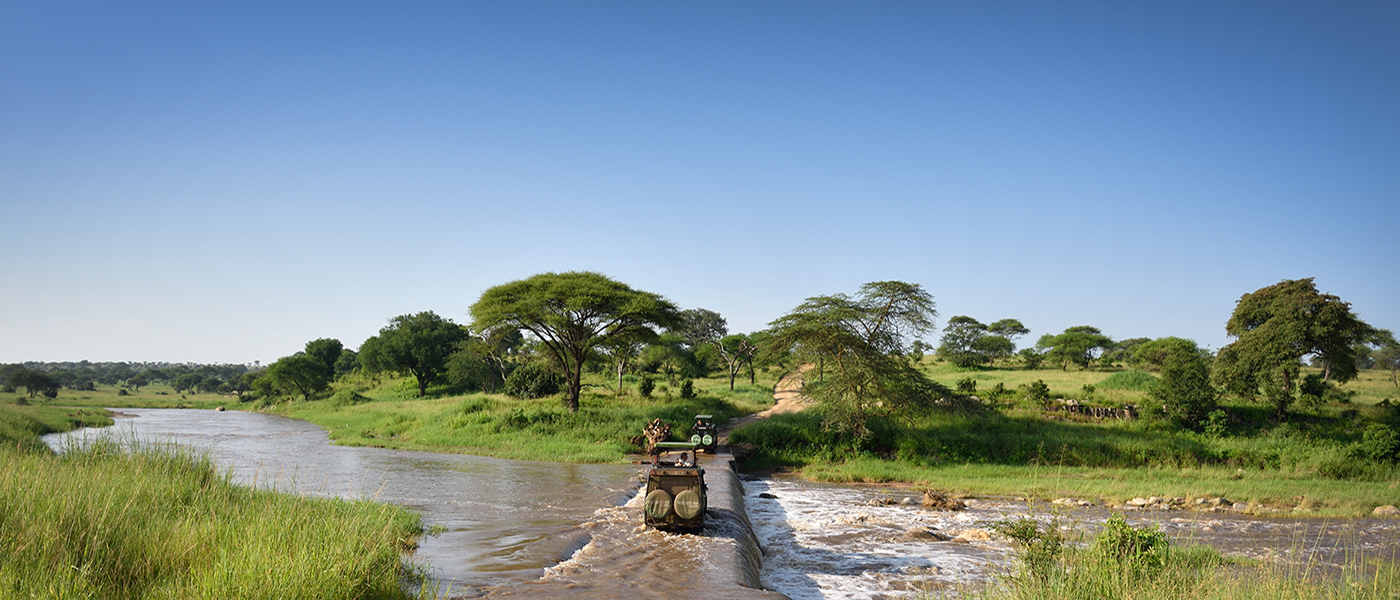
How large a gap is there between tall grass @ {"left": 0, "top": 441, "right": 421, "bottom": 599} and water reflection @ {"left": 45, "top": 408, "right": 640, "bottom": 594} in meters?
0.57

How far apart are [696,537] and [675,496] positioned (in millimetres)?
706

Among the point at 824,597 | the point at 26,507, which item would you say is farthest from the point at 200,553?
the point at 824,597

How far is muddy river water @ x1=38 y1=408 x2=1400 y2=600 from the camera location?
769 centimetres

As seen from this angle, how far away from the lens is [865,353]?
2158cm

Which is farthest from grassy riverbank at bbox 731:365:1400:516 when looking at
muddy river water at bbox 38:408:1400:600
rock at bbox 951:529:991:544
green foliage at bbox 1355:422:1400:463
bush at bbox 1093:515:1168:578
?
bush at bbox 1093:515:1168:578

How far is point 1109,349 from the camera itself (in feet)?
210

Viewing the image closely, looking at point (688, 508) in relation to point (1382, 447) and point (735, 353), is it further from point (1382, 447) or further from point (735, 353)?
point (735, 353)

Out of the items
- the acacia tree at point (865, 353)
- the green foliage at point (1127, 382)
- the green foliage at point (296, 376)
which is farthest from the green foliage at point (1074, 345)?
the green foliage at point (296, 376)

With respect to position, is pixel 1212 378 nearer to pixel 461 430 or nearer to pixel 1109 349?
pixel 461 430

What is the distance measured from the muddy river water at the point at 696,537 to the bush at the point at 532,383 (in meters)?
11.9

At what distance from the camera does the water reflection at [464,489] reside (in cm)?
855

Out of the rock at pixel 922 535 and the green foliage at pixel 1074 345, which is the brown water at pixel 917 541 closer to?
the rock at pixel 922 535

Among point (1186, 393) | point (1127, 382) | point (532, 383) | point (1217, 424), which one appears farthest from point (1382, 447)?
point (532, 383)

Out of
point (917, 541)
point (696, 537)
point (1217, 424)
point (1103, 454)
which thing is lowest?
point (917, 541)
